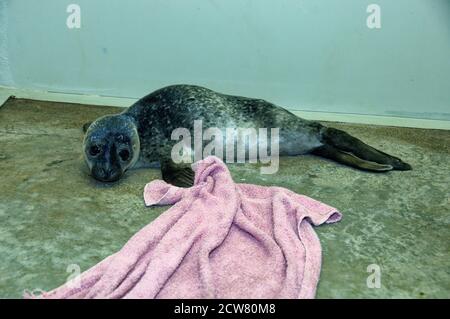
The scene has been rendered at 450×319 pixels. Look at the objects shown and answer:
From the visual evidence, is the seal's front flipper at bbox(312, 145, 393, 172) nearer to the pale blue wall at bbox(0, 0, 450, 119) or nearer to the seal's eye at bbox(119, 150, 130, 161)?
the pale blue wall at bbox(0, 0, 450, 119)

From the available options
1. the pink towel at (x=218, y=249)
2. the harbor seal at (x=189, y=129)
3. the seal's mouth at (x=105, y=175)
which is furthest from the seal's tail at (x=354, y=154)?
the seal's mouth at (x=105, y=175)

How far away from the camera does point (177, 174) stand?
9.57 feet

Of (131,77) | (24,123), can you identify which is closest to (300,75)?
(131,77)

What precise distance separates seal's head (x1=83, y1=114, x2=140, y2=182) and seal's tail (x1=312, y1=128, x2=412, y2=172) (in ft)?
3.45

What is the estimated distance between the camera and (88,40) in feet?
13.1

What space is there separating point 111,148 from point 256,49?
4.50 feet

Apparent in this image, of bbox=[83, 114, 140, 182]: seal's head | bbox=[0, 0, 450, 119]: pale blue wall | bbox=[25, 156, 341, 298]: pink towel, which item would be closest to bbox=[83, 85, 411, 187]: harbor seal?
bbox=[83, 114, 140, 182]: seal's head

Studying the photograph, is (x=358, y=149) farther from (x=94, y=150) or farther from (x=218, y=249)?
(x=94, y=150)

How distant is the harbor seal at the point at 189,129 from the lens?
3.02 metres

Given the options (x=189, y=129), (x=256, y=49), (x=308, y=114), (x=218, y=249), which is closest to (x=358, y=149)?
(x=308, y=114)

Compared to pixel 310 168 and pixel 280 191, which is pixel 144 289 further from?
pixel 310 168

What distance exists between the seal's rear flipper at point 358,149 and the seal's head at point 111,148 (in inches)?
42.8

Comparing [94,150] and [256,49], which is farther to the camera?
[256,49]

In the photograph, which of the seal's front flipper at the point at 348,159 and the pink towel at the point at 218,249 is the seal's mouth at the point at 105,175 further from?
the seal's front flipper at the point at 348,159
